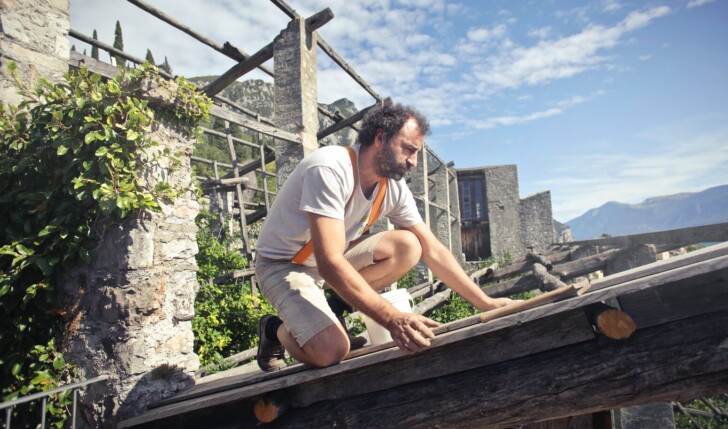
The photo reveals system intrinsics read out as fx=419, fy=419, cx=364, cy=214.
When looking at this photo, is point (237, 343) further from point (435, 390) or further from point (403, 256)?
point (435, 390)

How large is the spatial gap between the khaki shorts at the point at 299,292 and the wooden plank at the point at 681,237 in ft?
21.6

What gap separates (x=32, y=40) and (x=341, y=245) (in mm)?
3304

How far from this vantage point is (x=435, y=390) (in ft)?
6.55

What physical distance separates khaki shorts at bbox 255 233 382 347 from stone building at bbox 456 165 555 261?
55.9 feet

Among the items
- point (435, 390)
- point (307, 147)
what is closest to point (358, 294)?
point (435, 390)

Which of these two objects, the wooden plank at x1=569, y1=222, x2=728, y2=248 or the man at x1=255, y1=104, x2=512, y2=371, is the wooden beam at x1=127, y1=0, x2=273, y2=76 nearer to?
the man at x1=255, y1=104, x2=512, y2=371

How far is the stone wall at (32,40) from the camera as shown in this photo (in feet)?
10.6

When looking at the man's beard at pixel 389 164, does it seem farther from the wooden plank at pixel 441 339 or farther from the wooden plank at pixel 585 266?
the wooden plank at pixel 585 266

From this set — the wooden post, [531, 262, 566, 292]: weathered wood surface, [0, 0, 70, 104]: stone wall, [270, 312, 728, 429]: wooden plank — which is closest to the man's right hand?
[270, 312, 728, 429]: wooden plank

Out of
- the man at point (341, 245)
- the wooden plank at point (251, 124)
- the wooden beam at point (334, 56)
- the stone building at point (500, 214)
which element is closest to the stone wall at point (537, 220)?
the stone building at point (500, 214)

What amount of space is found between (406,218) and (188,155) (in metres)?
1.67

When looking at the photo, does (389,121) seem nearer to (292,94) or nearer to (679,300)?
(679,300)

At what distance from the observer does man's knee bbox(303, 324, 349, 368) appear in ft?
7.02

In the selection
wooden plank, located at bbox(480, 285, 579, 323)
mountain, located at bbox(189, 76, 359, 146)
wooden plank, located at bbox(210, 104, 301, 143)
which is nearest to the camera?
wooden plank, located at bbox(480, 285, 579, 323)
